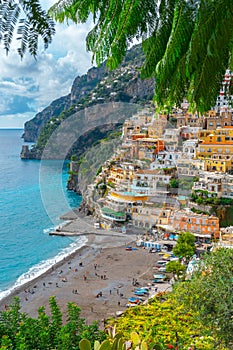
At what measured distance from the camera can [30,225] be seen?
21.5m

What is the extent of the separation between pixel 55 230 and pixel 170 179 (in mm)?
6270

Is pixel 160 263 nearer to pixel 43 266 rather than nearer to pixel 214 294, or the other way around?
pixel 43 266

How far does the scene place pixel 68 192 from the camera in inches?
1251

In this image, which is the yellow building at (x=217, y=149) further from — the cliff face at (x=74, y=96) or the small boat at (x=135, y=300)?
the cliff face at (x=74, y=96)

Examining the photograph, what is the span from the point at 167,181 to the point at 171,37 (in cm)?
1763

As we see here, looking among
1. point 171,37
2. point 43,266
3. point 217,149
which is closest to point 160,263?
point 43,266

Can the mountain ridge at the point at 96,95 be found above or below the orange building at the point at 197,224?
above

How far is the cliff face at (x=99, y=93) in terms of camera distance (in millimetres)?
34281

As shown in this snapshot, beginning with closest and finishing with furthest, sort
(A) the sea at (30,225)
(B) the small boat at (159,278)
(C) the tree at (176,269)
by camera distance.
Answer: (C) the tree at (176,269), (B) the small boat at (159,278), (A) the sea at (30,225)

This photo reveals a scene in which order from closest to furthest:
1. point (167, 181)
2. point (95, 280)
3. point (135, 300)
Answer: point (135, 300)
point (95, 280)
point (167, 181)

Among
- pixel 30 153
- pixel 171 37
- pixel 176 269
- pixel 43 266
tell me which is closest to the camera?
pixel 171 37

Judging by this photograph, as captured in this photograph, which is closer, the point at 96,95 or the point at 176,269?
the point at 176,269

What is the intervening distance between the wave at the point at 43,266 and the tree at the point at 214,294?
28.4 ft

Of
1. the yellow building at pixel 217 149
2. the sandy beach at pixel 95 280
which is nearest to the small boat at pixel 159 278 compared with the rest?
the sandy beach at pixel 95 280
